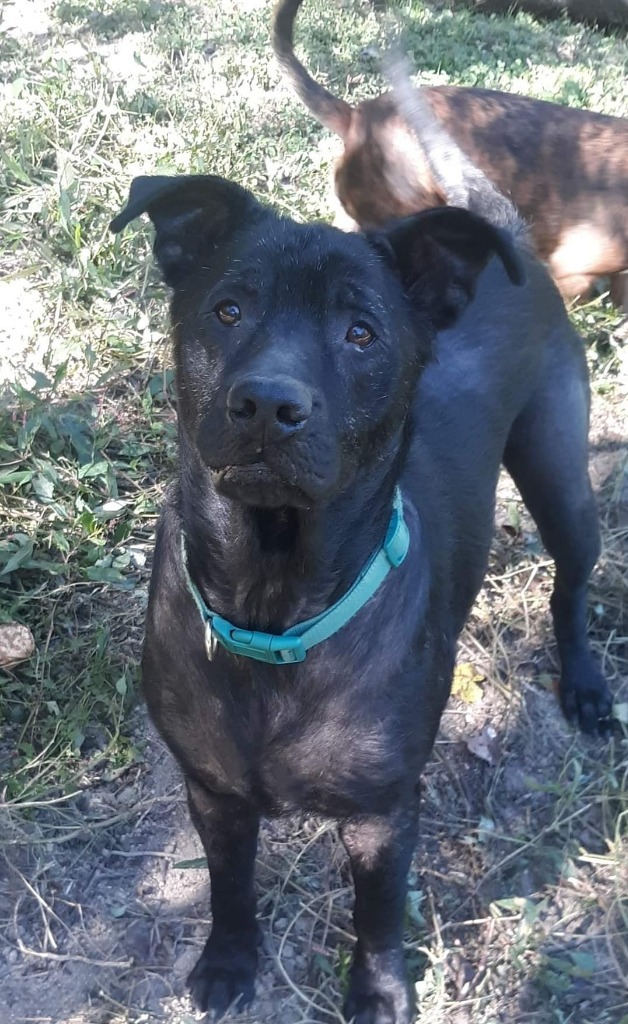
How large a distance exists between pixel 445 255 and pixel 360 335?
1.29 ft

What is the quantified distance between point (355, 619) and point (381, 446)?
424 millimetres

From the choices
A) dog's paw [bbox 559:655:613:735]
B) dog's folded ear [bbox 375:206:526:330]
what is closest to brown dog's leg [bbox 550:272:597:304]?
dog's paw [bbox 559:655:613:735]

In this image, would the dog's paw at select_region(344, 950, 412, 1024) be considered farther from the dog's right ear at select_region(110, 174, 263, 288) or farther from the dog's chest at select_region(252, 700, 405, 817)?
the dog's right ear at select_region(110, 174, 263, 288)

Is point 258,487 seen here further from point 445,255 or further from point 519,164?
point 519,164

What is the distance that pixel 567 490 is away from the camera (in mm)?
3344

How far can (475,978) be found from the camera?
2.98 meters

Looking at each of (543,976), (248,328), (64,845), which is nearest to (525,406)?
(248,328)

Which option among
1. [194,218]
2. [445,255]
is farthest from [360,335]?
[194,218]

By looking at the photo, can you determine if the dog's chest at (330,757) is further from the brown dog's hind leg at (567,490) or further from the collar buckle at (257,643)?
the brown dog's hind leg at (567,490)

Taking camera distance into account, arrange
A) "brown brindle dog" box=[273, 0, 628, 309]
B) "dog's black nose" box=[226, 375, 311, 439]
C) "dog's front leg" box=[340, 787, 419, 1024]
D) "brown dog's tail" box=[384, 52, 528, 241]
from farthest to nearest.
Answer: "brown brindle dog" box=[273, 0, 628, 309] < "brown dog's tail" box=[384, 52, 528, 241] < "dog's front leg" box=[340, 787, 419, 1024] < "dog's black nose" box=[226, 375, 311, 439]

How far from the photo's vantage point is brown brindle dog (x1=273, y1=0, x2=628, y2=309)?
4.88 meters

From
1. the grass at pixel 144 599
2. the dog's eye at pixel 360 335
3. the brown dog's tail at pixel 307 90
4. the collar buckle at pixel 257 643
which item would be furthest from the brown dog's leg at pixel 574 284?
the collar buckle at pixel 257 643

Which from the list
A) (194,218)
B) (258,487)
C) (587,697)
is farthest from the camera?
(587,697)

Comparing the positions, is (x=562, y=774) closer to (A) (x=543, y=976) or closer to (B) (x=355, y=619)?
(A) (x=543, y=976)
